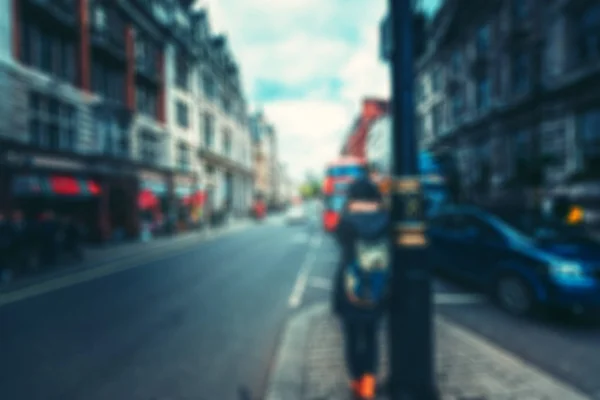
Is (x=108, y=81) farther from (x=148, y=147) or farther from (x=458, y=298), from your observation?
(x=458, y=298)

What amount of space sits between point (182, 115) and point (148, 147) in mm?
6745

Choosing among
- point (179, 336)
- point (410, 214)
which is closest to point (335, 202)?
point (179, 336)

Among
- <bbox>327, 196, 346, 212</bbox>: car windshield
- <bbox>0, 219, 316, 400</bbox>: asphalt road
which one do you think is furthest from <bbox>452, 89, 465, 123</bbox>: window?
<bbox>0, 219, 316, 400</bbox>: asphalt road

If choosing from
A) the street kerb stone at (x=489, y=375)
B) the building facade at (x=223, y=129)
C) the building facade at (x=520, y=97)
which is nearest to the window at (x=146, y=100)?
the building facade at (x=223, y=129)

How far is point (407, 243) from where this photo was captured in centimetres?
225

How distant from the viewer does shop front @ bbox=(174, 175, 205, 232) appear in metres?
24.8

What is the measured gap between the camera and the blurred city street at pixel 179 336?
3455 millimetres

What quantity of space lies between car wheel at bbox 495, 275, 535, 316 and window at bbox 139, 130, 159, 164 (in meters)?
21.2

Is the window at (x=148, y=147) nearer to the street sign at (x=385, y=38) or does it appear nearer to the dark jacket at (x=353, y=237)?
the dark jacket at (x=353, y=237)

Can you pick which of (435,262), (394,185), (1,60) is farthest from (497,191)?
(1,60)

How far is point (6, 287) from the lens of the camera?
324 inches

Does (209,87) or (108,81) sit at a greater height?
(209,87)

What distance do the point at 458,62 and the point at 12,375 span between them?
27.9 m

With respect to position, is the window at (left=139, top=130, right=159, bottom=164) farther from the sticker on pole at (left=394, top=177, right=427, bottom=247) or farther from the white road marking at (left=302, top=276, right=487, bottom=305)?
the sticker on pole at (left=394, top=177, right=427, bottom=247)
